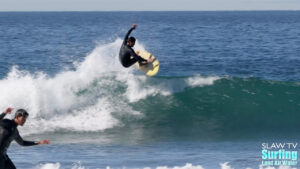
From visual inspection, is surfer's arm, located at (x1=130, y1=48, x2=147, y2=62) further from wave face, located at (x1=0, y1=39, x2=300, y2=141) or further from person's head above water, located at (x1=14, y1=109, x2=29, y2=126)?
person's head above water, located at (x1=14, y1=109, x2=29, y2=126)

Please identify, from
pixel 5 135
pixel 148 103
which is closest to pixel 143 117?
pixel 148 103

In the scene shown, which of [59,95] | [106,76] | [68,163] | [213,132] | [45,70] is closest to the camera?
[68,163]

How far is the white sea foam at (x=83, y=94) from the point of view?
15.8m

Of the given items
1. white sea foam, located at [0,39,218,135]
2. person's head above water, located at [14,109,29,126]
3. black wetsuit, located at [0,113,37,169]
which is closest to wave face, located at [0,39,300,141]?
white sea foam, located at [0,39,218,135]

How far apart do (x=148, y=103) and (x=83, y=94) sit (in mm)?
2521

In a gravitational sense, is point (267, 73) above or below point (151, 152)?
above

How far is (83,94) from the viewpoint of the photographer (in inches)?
697

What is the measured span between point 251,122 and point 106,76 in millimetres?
6233

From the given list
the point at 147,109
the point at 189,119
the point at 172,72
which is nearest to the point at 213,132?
the point at 189,119

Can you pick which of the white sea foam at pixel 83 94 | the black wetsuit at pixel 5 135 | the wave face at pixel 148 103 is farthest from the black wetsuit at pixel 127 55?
the black wetsuit at pixel 5 135

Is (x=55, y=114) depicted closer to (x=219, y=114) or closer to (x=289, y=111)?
(x=219, y=114)

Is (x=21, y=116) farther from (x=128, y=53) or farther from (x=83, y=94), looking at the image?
(x=83, y=94)

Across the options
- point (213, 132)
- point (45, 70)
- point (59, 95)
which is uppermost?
point (45, 70)

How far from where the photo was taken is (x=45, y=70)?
89.4 feet
